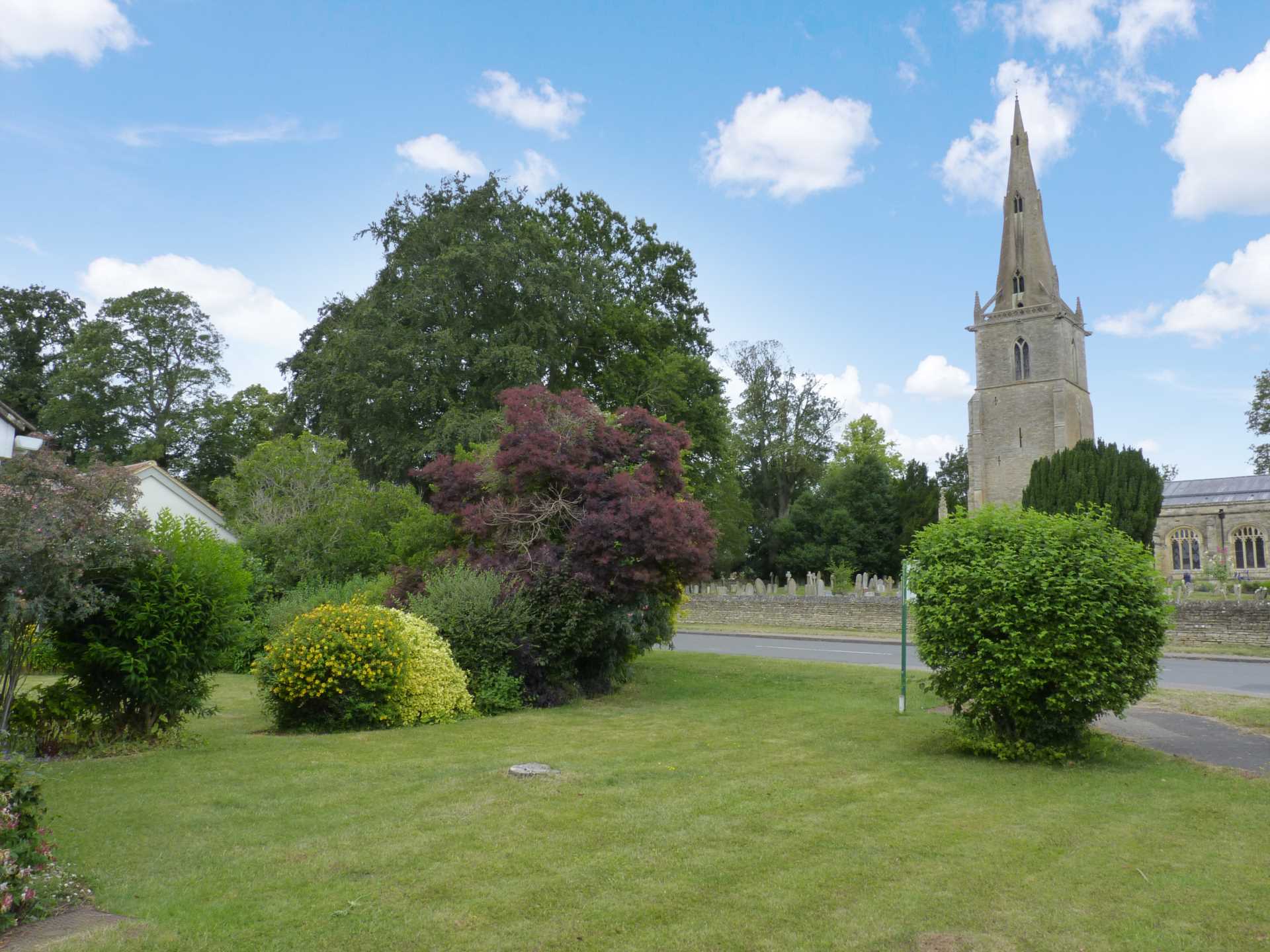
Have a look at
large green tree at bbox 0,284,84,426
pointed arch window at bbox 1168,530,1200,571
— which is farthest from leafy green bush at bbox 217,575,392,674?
pointed arch window at bbox 1168,530,1200,571

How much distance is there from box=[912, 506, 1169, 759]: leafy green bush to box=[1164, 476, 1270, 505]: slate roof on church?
2441 inches

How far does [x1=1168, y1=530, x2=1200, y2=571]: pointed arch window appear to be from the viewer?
2425 inches

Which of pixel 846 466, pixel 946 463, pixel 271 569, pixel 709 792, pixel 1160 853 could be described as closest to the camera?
pixel 1160 853

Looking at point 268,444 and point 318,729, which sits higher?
point 268,444

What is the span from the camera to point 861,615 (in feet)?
110

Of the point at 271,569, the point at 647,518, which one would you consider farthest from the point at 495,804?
the point at 271,569

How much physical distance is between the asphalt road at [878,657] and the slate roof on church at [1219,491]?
4628 cm

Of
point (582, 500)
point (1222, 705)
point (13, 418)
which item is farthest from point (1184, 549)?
point (13, 418)

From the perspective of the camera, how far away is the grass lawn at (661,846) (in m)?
4.66

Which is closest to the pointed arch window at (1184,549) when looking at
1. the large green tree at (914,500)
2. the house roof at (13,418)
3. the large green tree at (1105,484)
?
the large green tree at (914,500)

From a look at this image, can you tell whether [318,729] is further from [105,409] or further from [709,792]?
[105,409]

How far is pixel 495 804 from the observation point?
23.5 feet

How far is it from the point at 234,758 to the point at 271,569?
1407 cm

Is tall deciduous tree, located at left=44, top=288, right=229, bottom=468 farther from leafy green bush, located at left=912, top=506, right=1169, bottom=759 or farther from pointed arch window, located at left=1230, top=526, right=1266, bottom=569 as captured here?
pointed arch window, located at left=1230, top=526, right=1266, bottom=569
